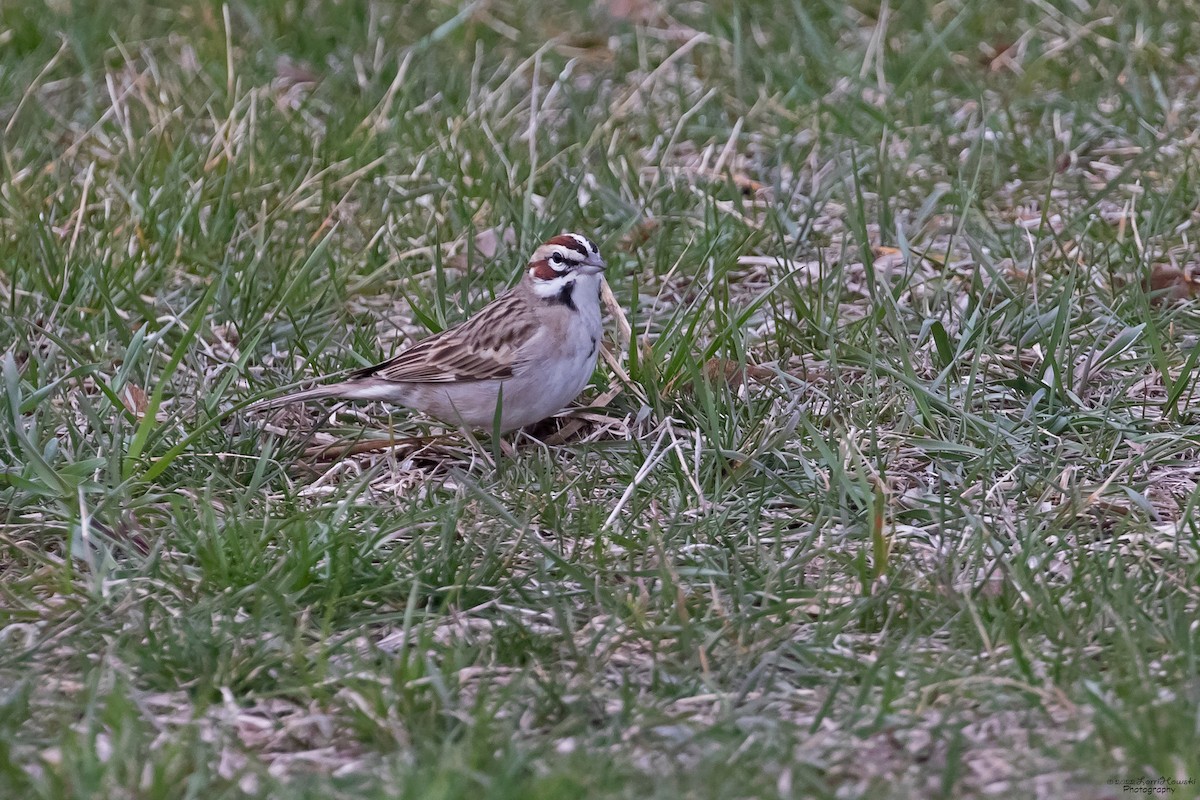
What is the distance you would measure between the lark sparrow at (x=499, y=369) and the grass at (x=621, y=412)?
15 centimetres

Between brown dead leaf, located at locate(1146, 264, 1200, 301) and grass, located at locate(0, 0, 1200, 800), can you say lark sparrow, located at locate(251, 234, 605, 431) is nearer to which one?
grass, located at locate(0, 0, 1200, 800)

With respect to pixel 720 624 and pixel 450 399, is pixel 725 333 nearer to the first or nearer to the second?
pixel 450 399

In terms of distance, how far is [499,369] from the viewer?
16.6 feet

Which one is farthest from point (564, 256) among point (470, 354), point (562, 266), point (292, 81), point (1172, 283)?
point (292, 81)

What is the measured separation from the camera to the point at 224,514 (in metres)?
4.43

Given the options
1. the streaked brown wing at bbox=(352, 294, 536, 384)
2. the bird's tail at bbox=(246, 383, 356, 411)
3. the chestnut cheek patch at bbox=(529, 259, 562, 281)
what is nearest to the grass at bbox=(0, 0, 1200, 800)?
the bird's tail at bbox=(246, 383, 356, 411)

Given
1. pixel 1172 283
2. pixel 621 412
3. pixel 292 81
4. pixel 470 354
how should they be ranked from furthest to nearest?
pixel 292 81 < pixel 1172 283 < pixel 621 412 < pixel 470 354

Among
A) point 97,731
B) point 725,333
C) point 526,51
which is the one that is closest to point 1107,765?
point 97,731

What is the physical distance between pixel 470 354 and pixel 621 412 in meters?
0.56

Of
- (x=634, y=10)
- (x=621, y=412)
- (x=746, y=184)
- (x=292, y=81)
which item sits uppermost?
(x=634, y=10)

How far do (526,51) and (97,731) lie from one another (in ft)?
19.0

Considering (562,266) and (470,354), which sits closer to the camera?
(470,354)

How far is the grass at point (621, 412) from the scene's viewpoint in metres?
3.38

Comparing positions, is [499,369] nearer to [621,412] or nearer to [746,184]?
[621,412]
